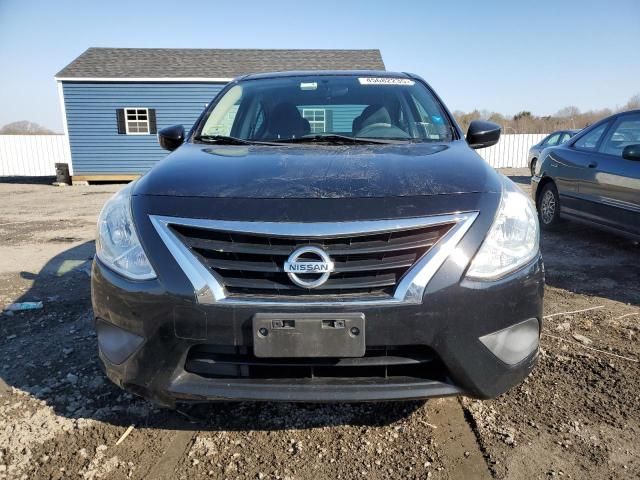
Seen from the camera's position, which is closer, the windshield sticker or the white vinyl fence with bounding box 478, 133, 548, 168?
the windshield sticker

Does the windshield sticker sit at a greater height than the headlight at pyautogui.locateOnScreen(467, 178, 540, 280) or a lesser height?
greater

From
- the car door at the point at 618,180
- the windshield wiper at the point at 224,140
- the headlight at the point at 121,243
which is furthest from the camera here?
the car door at the point at 618,180

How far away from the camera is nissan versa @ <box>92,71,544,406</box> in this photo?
168cm

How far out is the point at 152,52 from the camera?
1881 centimetres

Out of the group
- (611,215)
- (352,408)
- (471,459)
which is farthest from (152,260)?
(611,215)

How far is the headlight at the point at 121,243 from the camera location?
1.79 metres

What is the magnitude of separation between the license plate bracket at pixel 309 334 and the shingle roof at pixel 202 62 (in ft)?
53.9

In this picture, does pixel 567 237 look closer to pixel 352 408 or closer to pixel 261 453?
pixel 352 408

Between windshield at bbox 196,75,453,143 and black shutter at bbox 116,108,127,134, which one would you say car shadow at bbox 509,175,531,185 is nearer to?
windshield at bbox 196,75,453,143

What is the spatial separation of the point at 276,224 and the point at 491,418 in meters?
1.42

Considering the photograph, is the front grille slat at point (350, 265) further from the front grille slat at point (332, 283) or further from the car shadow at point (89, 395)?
the car shadow at point (89, 395)

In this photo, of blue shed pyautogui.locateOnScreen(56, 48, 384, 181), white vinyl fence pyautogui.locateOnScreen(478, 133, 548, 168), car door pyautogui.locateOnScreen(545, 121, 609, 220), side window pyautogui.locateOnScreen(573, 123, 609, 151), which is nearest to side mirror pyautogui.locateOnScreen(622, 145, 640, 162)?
car door pyautogui.locateOnScreen(545, 121, 609, 220)

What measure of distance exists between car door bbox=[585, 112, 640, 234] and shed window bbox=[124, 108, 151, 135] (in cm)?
1479

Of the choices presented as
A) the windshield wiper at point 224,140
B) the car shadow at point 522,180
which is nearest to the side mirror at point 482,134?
the windshield wiper at point 224,140
